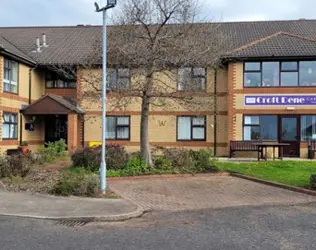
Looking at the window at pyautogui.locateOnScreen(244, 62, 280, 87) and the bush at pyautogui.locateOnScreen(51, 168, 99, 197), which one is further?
the window at pyautogui.locateOnScreen(244, 62, 280, 87)

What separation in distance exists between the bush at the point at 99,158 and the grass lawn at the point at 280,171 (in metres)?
3.92

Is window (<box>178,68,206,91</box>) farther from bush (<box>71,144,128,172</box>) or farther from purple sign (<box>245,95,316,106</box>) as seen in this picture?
purple sign (<box>245,95,316,106</box>)

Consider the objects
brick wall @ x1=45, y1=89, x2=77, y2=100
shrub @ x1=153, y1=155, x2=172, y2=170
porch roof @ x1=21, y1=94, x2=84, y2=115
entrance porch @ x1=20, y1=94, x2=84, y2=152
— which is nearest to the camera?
shrub @ x1=153, y1=155, x2=172, y2=170

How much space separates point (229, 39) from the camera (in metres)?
29.8

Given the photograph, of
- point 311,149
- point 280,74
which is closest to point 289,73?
point 280,74

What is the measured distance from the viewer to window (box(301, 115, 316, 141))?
26.2 meters

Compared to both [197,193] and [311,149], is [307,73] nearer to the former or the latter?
[311,149]

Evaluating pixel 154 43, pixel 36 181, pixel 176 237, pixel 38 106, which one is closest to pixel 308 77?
pixel 154 43

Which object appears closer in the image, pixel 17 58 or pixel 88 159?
pixel 88 159

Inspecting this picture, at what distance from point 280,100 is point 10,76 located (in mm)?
14788

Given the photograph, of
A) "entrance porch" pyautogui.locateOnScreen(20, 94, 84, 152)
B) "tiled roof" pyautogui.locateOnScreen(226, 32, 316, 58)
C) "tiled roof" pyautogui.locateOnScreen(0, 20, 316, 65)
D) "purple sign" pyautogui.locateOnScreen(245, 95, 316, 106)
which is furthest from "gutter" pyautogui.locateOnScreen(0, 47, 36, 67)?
"purple sign" pyautogui.locateOnScreen(245, 95, 316, 106)

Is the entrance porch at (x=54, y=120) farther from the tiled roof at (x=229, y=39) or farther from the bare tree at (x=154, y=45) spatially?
the bare tree at (x=154, y=45)

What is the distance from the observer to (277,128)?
2639 cm

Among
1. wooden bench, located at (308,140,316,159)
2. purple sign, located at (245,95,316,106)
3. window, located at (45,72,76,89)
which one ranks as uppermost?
window, located at (45,72,76,89)
